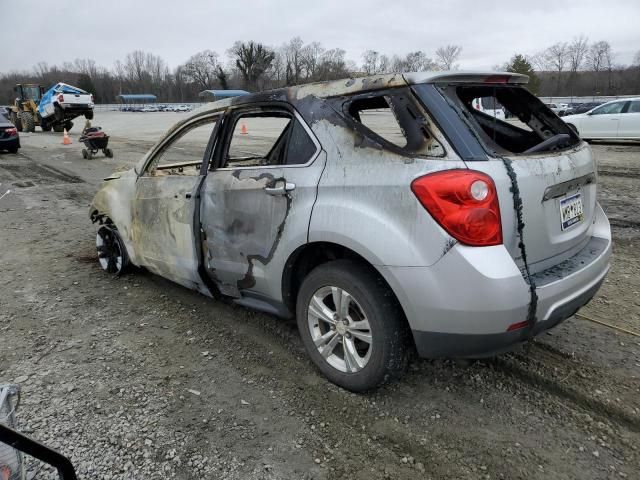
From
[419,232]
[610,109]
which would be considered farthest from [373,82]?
[610,109]

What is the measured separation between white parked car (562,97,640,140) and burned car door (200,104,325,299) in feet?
46.0

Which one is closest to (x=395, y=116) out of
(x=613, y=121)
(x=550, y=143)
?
(x=550, y=143)

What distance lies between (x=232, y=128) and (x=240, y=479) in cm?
216

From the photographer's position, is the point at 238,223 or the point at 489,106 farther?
the point at 238,223

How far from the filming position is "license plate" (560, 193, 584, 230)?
2543 mm

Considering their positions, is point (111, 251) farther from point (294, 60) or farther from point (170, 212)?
point (294, 60)

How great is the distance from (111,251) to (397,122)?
132 inches

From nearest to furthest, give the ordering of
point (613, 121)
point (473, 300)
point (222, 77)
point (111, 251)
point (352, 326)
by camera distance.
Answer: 1. point (473, 300)
2. point (352, 326)
3. point (111, 251)
4. point (613, 121)
5. point (222, 77)

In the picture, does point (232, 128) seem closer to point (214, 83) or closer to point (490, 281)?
point (490, 281)

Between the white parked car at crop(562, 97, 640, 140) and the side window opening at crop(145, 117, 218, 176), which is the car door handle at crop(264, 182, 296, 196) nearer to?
the side window opening at crop(145, 117, 218, 176)

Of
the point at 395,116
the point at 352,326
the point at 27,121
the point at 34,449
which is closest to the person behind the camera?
the point at 34,449

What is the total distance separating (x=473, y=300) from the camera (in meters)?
2.16

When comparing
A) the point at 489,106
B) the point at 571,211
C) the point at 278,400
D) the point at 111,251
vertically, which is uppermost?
the point at 489,106

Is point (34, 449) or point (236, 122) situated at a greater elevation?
point (236, 122)
